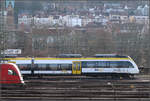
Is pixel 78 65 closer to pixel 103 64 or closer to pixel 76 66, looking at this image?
pixel 76 66

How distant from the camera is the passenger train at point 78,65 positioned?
683cm

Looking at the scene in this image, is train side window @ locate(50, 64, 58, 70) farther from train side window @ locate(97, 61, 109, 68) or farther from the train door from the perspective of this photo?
train side window @ locate(97, 61, 109, 68)

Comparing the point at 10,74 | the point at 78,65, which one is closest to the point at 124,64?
the point at 78,65

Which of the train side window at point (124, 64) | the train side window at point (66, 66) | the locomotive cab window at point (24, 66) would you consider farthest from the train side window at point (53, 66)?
the train side window at point (124, 64)

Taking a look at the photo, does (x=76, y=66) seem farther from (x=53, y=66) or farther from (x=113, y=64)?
(x=113, y=64)

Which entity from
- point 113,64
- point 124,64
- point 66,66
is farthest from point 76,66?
point 124,64

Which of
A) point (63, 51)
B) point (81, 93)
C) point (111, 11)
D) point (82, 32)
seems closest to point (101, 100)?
point (81, 93)

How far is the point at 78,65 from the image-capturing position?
A: 688cm

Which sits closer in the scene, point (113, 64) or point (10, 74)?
point (10, 74)

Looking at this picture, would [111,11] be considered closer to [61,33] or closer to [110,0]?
[110,0]

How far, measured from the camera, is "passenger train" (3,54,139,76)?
6832mm

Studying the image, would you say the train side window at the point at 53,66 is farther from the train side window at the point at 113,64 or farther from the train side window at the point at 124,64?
the train side window at the point at 124,64

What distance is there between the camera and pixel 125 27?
10117 mm

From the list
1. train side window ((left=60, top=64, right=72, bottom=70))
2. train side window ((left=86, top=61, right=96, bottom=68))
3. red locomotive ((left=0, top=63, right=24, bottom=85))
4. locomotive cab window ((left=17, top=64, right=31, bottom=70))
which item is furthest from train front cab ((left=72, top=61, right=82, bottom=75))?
red locomotive ((left=0, top=63, right=24, bottom=85))
